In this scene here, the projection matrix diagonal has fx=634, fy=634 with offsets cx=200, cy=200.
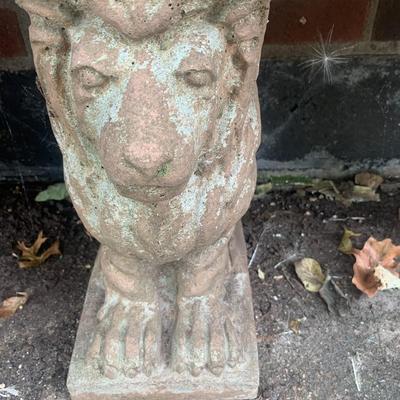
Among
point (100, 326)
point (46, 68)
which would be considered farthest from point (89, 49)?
point (100, 326)

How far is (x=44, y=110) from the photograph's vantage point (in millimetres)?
1712

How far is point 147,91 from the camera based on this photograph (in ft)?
2.81

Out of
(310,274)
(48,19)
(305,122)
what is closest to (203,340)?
(310,274)

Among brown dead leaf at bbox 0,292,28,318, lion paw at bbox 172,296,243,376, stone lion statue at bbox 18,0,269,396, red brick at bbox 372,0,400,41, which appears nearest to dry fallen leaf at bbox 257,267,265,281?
stone lion statue at bbox 18,0,269,396

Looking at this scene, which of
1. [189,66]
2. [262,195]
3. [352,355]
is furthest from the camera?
[262,195]

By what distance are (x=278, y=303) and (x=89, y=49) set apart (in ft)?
2.77

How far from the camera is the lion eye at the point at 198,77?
2.86 feet

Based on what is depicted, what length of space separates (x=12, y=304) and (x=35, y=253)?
16cm

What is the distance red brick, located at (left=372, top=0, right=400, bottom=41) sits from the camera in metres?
1.58

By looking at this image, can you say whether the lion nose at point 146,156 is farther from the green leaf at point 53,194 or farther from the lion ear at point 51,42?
the green leaf at point 53,194

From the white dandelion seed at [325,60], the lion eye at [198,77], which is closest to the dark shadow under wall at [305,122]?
the white dandelion seed at [325,60]

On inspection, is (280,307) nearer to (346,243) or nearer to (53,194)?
(346,243)

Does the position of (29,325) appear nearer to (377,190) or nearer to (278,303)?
(278,303)

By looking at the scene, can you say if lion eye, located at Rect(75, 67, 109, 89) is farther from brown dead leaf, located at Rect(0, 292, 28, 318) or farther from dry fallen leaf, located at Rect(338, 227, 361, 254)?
dry fallen leaf, located at Rect(338, 227, 361, 254)
